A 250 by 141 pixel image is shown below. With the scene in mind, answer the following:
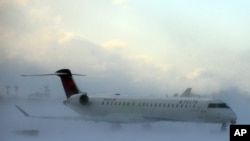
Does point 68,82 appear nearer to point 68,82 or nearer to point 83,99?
point 68,82

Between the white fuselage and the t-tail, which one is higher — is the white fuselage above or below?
below

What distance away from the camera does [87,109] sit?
2288cm

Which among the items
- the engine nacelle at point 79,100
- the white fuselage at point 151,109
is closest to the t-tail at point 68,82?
the white fuselage at point 151,109

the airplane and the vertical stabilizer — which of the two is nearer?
the airplane

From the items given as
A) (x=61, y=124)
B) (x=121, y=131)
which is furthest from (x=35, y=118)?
(x=121, y=131)

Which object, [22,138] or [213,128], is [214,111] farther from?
[22,138]

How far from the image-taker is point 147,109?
21.0 m

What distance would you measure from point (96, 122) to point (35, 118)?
A: 2623 mm

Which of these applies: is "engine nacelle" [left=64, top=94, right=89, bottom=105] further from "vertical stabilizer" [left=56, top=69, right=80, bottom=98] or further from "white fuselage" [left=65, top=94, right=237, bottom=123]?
"vertical stabilizer" [left=56, top=69, right=80, bottom=98]

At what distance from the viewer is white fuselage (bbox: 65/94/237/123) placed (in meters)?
19.2

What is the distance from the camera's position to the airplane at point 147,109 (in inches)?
755

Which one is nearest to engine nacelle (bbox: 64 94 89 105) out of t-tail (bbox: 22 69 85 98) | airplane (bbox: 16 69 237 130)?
airplane (bbox: 16 69 237 130)

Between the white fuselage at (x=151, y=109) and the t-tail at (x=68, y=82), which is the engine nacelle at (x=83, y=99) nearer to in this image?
the white fuselage at (x=151, y=109)

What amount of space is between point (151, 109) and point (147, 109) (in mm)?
215
